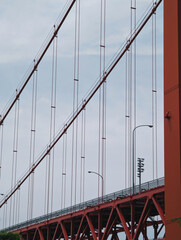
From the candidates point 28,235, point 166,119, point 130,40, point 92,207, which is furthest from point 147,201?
point 28,235

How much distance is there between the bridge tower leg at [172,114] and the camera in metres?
15.2

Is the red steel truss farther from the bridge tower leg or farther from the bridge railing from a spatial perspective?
the bridge tower leg

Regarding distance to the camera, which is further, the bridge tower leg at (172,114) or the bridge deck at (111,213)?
the bridge deck at (111,213)

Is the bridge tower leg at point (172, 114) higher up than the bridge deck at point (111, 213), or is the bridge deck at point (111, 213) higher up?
the bridge deck at point (111, 213)

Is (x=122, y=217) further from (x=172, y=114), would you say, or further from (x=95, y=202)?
(x=172, y=114)

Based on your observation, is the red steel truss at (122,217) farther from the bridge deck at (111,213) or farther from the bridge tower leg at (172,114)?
the bridge tower leg at (172,114)

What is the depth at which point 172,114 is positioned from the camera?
15.7m

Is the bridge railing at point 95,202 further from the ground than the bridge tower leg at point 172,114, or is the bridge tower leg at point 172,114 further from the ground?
the bridge railing at point 95,202

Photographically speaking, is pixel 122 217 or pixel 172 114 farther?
pixel 122 217

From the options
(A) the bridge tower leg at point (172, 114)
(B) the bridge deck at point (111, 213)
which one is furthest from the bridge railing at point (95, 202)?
(A) the bridge tower leg at point (172, 114)

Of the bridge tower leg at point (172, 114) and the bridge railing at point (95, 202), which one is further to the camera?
the bridge railing at point (95, 202)

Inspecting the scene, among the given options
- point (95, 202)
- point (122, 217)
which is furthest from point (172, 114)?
point (95, 202)

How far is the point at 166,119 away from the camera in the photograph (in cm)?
1594

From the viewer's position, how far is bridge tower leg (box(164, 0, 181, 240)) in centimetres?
1520
